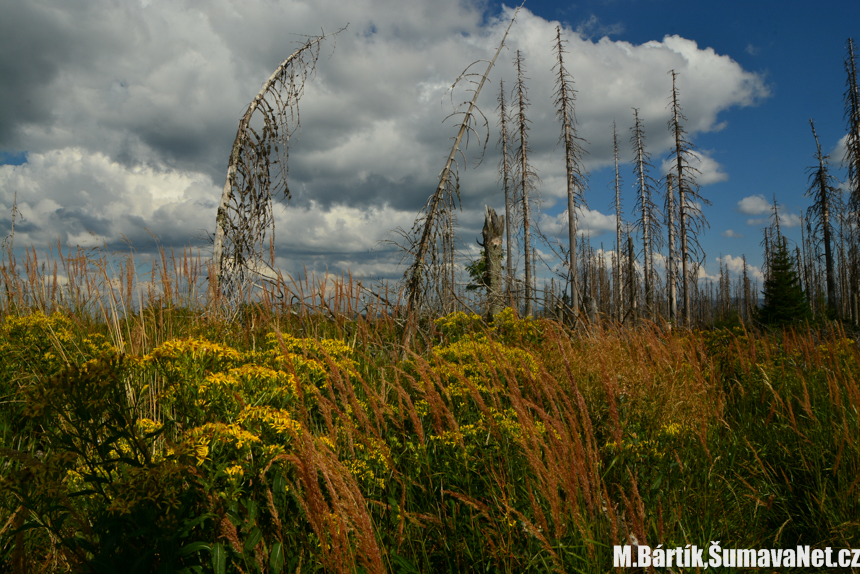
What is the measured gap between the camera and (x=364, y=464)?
2176mm

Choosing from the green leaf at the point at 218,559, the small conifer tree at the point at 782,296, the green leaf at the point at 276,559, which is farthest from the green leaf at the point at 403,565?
the small conifer tree at the point at 782,296

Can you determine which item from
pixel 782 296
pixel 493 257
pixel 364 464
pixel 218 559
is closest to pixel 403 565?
pixel 364 464

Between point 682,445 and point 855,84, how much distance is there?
2667cm

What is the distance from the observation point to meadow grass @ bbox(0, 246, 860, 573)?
61.5 inches

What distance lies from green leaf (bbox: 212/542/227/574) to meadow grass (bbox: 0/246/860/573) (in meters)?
0.01

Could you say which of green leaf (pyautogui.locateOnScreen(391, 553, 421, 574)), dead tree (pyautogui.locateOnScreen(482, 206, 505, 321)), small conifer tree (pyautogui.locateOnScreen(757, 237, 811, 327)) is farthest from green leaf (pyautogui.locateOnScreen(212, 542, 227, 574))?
small conifer tree (pyautogui.locateOnScreen(757, 237, 811, 327))

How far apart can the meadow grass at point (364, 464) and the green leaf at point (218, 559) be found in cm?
1

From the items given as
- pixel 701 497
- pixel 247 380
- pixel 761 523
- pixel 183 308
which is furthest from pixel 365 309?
pixel 761 523

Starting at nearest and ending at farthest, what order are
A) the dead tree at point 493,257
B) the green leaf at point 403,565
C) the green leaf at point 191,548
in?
1. the green leaf at point 191,548
2. the green leaf at point 403,565
3. the dead tree at point 493,257

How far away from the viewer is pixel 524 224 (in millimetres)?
21609

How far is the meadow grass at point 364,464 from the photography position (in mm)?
1562

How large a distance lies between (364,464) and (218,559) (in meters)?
0.79

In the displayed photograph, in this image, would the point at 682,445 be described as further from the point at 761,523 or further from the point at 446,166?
the point at 446,166

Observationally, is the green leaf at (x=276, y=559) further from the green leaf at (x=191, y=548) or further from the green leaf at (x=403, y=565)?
the green leaf at (x=403, y=565)
